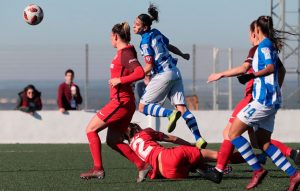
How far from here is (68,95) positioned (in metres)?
20.7

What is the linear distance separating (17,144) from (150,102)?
328 inches

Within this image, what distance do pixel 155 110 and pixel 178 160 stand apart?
194cm

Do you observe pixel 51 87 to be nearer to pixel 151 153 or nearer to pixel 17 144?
pixel 17 144

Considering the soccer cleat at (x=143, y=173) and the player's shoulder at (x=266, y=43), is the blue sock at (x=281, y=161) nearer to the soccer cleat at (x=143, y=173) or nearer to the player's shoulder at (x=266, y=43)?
the player's shoulder at (x=266, y=43)

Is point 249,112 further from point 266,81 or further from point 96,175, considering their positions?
point 96,175

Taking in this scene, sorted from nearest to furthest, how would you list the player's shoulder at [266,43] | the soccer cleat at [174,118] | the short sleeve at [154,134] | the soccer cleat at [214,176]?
the player's shoulder at [266,43]
the soccer cleat at [214,176]
the short sleeve at [154,134]
the soccer cleat at [174,118]

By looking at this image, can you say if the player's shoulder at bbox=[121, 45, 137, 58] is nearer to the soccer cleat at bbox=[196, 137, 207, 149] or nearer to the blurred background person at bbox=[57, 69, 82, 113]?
the soccer cleat at bbox=[196, 137, 207, 149]

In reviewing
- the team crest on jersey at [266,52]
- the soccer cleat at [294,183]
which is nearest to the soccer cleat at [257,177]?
the soccer cleat at [294,183]

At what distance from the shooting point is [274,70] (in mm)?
8945

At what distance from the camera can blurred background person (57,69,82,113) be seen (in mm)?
20484

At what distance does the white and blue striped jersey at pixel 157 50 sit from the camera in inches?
476

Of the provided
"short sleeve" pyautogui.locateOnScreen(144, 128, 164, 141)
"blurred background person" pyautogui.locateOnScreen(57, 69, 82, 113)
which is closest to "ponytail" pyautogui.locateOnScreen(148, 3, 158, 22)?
"short sleeve" pyautogui.locateOnScreen(144, 128, 164, 141)

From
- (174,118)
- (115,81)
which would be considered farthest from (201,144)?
(115,81)

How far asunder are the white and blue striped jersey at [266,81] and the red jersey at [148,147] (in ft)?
6.18
